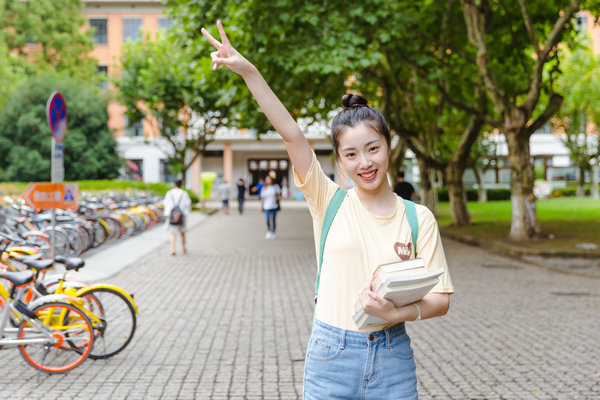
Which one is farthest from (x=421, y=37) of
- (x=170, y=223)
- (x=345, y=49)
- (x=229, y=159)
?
(x=229, y=159)

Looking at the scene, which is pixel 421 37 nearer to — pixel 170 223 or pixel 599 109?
pixel 170 223

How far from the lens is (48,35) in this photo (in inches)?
1812

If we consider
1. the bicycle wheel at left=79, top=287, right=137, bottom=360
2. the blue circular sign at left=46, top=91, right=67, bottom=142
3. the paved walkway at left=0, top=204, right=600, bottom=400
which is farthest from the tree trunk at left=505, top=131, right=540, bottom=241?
the bicycle wheel at left=79, top=287, right=137, bottom=360

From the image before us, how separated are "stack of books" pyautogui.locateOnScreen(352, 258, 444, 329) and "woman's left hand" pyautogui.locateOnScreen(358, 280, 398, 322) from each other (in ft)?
0.05

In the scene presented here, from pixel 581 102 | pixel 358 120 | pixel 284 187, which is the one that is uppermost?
pixel 581 102

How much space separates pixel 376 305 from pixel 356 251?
28cm

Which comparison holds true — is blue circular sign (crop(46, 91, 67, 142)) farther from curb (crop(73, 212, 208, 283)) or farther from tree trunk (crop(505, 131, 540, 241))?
tree trunk (crop(505, 131, 540, 241))

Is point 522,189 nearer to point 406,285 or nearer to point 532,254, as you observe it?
point 532,254

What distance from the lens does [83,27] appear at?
52312 mm

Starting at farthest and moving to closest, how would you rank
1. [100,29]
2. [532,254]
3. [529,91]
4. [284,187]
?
[284,187]
[100,29]
[529,91]
[532,254]

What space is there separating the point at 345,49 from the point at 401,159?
13.2m

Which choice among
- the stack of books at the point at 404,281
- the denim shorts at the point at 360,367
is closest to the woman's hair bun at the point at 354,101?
the stack of books at the point at 404,281

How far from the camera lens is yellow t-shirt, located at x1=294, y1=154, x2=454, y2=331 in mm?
2307

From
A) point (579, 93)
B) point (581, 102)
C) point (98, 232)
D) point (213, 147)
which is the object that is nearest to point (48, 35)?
point (213, 147)
